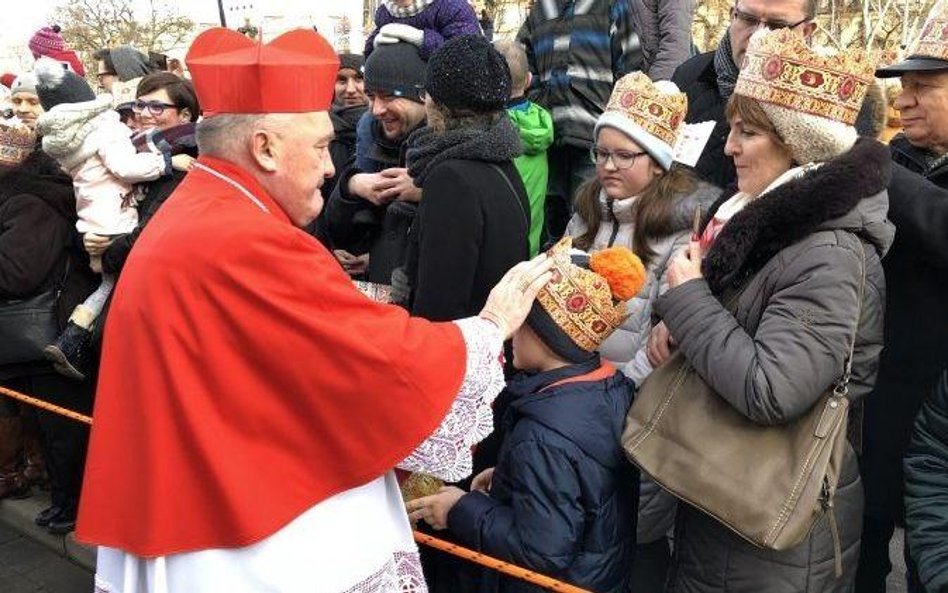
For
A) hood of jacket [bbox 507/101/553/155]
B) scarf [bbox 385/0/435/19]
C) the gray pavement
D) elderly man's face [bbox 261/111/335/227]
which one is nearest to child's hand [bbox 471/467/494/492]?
elderly man's face [bbox 261/111/335/227]

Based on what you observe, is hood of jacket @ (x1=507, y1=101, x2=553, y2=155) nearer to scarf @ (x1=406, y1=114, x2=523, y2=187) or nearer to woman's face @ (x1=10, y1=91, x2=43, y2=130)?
scarf @ (x1=406, y1=114, x2=523, y2=187)

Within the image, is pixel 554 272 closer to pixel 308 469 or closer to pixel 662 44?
pixel 308 469

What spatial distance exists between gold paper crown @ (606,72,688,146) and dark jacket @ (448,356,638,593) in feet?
3.40

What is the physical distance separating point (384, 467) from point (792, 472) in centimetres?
99

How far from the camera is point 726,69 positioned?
3.26m

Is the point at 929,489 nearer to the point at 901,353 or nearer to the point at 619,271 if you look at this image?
the point at 901,353

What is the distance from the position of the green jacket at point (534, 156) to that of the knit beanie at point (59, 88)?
2571 millimetres

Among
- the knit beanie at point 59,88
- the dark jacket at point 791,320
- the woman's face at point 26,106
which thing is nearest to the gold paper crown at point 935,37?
the dark jacket at point 791,320

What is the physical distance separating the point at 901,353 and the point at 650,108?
1.23m

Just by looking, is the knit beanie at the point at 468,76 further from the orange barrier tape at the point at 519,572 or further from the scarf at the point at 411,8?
the orange barrier tape at the point at 519,572

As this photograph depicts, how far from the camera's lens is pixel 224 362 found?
171 cm

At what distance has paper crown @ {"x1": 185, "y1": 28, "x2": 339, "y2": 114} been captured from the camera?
1848 millimetres

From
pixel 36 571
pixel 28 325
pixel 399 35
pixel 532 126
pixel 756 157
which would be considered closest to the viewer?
pixel 756 157

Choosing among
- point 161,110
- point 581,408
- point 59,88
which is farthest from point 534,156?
point 59,88
